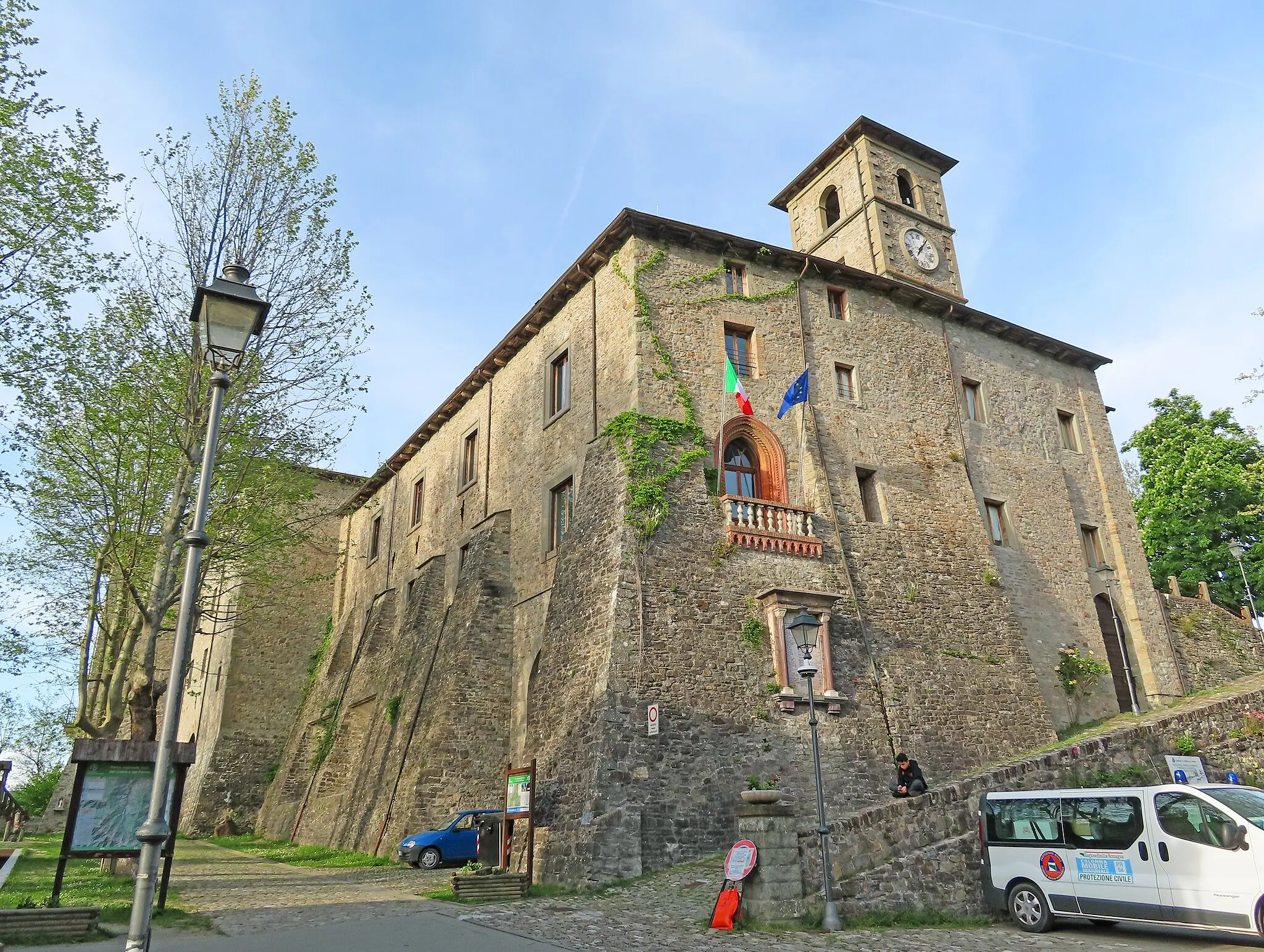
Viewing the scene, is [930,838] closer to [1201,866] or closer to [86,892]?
[1201,866]

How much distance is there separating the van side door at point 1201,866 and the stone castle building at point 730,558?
617 centimetres

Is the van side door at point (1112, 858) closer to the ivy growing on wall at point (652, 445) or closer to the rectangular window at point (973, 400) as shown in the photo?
the ivy growing on wall at point (652, 445)

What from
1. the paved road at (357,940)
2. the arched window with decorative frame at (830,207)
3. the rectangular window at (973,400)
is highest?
the arched window with decorative frame at (830,207)

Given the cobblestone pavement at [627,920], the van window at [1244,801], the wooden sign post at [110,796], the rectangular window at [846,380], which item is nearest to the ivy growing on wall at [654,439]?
the rectangular window at [846,380]

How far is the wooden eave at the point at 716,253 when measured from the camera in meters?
19.8

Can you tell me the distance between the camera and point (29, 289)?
13.6m

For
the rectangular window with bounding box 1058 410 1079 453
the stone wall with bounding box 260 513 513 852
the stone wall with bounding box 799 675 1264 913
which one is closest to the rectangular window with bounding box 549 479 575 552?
the stone wall with bounding box 260 513 513 852

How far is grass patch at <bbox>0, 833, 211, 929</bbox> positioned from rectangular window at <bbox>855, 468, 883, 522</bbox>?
49.1ft

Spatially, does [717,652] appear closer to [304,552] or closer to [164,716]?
[164,716]

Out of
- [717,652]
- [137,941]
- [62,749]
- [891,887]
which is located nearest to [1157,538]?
[717,652]

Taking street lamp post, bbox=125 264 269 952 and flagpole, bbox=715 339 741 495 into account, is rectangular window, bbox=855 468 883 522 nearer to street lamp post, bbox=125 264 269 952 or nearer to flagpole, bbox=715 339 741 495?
flagpole, bbox=715 339 741 495

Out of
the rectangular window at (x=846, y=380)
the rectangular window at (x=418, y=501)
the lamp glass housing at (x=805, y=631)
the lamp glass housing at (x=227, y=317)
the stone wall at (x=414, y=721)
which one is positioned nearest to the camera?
the lamp glass housing at (x=227, y=317)

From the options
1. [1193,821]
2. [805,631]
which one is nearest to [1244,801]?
[1193,821]

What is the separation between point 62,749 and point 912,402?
45.7 metres
